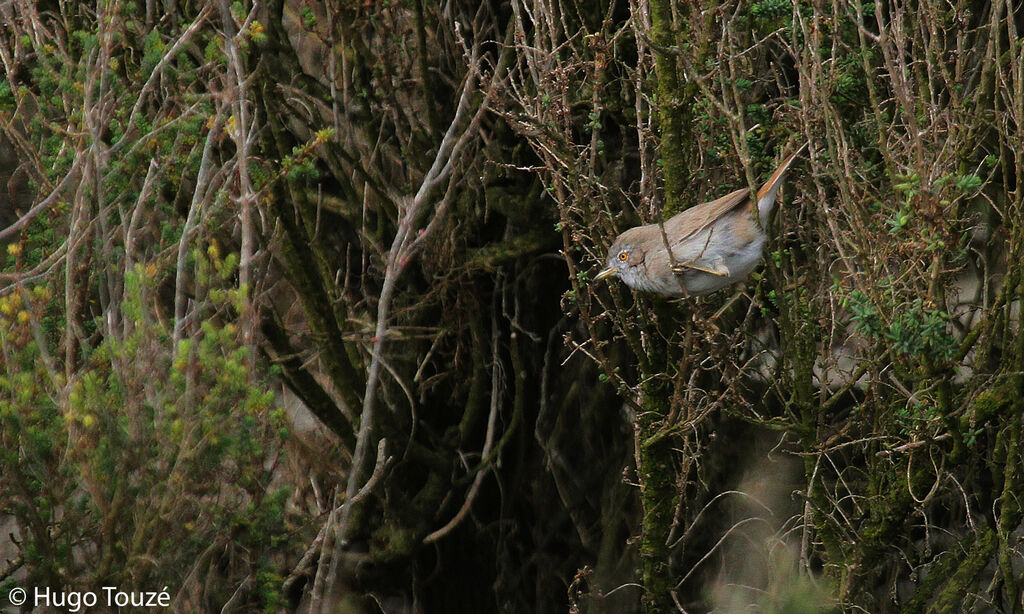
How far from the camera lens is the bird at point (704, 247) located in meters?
3.14

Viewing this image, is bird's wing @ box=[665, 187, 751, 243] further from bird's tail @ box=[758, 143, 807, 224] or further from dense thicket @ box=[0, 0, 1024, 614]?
dense thicket @ box=[0, 0, 1024, 614]

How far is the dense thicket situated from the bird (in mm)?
147

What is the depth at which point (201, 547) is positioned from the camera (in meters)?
3.14

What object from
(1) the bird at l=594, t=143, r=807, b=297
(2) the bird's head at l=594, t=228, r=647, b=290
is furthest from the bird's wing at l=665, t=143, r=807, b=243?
(2) the bird's head at l=594, t=228, r=647, b=290

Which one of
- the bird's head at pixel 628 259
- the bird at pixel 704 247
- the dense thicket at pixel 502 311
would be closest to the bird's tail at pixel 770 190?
the bird at pixel 704 247

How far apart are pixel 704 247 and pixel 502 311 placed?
2.54 m

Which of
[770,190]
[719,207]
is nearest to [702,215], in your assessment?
[719,207]

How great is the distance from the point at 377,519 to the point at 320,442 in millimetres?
545

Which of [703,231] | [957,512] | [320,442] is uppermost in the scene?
[703,231]

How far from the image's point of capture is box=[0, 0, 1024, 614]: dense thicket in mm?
3086

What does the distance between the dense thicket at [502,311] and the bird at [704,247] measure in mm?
147

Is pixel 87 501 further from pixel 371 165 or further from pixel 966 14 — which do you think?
pixel 966 14

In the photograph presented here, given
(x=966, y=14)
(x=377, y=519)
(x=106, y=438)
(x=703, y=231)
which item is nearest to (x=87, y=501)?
(x=106, y=438)

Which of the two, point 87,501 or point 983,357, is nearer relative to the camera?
point 87,501
